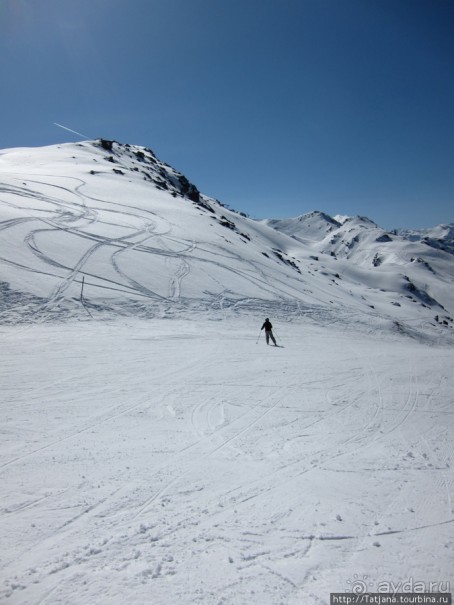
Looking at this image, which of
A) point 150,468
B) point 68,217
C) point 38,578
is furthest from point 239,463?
point 68,217

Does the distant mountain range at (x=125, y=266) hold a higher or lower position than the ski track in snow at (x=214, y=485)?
higher

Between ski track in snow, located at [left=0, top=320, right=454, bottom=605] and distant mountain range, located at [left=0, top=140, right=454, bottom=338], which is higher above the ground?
distant mountain range, located at [left=0, top=140, right=454, bottom=338]

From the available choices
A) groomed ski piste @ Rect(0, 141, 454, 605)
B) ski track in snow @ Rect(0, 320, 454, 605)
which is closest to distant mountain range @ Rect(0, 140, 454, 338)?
groomed ski piste @ Rect(0, 141, 454, 605)

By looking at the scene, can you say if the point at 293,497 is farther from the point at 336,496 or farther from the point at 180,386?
the point at 180,386

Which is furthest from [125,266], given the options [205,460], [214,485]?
[214,485]

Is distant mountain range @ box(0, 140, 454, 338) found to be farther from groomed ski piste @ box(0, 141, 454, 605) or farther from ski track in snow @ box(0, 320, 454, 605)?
ski track in snow @ box(0, 320, 454, 605)

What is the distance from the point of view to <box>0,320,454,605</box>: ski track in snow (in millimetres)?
4223

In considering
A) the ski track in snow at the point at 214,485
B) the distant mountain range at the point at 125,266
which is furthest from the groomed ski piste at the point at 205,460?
the distant mountain range at the point at 125,266

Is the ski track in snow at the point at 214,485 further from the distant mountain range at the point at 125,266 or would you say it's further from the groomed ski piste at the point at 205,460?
the distant mountain range at the point at 125,266

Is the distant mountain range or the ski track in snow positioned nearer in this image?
the ski track in snow

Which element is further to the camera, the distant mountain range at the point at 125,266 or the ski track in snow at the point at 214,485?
the distant mountain range at the point at 125,266

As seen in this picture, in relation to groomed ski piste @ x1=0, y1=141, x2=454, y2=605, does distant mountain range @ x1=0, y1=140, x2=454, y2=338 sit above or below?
above

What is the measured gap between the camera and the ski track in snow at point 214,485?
422 centimetres

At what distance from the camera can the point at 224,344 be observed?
57.3 feet
